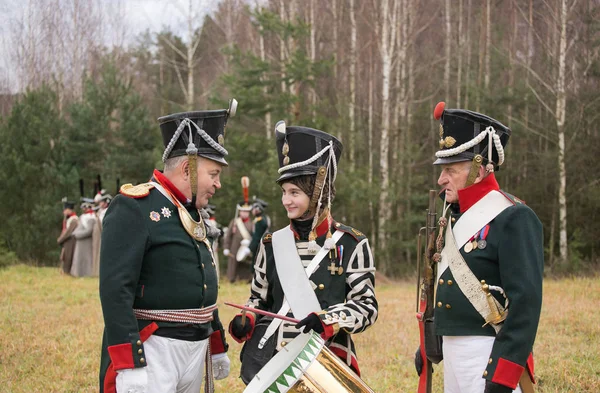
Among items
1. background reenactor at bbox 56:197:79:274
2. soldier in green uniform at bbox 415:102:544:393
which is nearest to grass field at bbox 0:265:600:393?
soldier in green uniform at bbox 415:102:544:393

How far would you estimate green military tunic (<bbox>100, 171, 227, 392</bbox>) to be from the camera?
2900mm

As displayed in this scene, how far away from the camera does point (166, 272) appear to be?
3141mm

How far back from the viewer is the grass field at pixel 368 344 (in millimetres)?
5742

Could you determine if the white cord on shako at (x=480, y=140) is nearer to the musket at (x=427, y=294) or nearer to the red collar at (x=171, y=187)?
the musket at (x=427, y=294)

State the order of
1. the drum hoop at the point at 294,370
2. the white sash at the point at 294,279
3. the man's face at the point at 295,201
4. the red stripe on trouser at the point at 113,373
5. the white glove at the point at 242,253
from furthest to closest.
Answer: the white glove at the point at 242,253 → the man's face at the point at 295,201 → the white sash at the point at 294,279 → the red stripe on trouser at the point at 113,373 → the drum hoop at the point at 294,370

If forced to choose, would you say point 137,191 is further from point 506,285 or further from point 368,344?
point 368,344

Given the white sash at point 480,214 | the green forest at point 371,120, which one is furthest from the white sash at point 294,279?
the green forest at point 371,120

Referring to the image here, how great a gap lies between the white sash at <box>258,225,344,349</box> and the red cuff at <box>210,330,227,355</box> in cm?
36

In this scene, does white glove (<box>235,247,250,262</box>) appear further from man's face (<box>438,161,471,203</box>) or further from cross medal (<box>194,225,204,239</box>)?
man's face (<box>438,161,471,203</box>)

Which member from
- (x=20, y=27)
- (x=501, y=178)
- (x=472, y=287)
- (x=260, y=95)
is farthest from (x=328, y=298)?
(x=20, y=27)

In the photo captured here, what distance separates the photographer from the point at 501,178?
808 inches

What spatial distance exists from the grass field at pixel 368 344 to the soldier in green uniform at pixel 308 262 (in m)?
2.49

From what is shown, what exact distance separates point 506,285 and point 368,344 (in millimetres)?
4595

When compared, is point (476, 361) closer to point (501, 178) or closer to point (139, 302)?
point (139, 302)
